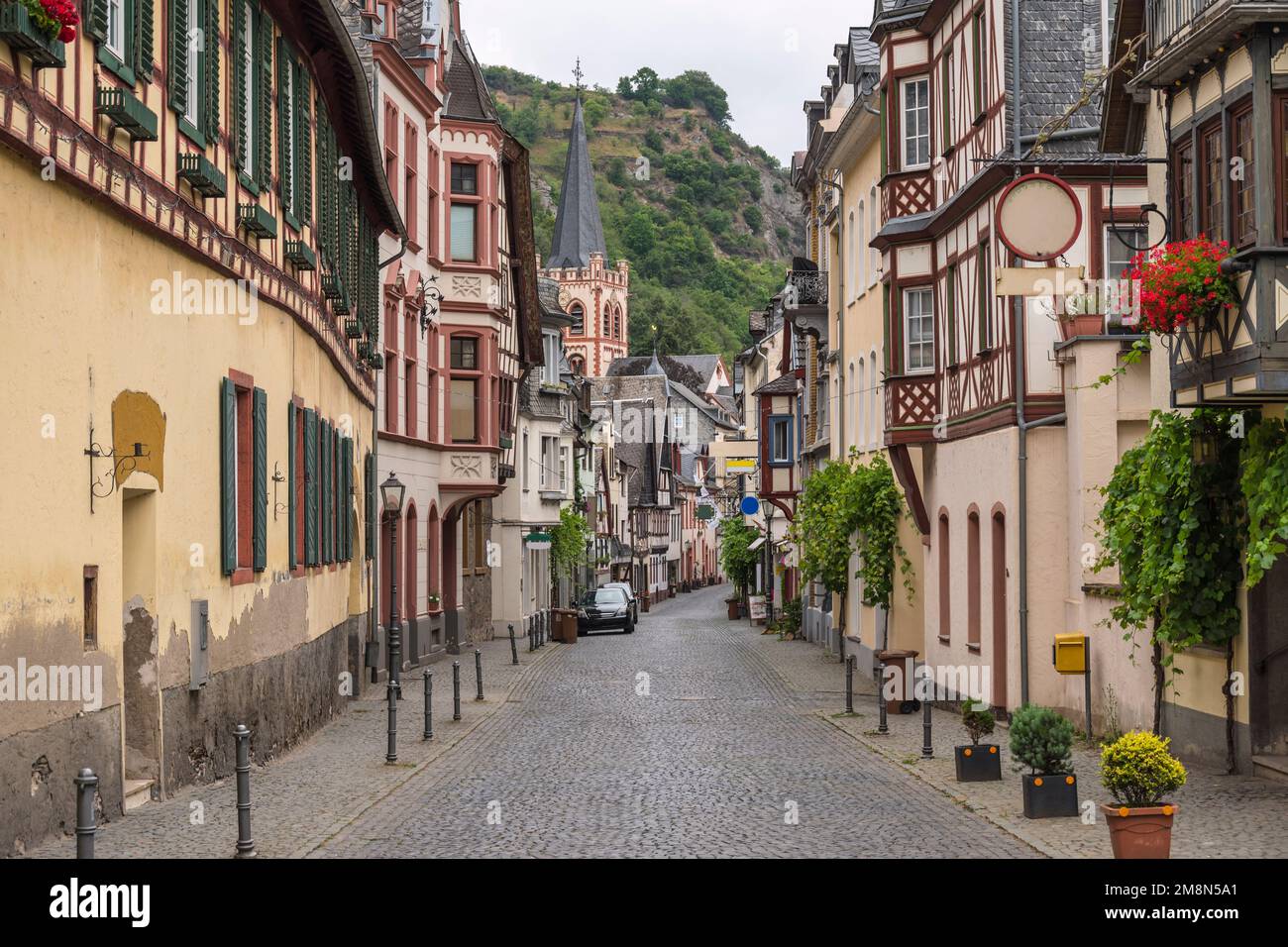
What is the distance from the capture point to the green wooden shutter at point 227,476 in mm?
16188

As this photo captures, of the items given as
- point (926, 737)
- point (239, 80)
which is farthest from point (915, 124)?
point (239, 80)

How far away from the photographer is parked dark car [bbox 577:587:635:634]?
54.7m

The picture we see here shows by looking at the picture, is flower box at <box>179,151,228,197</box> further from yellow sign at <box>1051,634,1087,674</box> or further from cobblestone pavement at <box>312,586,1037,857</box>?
yellow sign at <box>1051,634,1087,674</box>

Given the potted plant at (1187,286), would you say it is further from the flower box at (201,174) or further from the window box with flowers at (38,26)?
the window box with flowers at (38,26)

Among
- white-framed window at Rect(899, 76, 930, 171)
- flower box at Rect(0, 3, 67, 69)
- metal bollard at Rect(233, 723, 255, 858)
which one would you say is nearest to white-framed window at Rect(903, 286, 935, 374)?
white-framed window at Rect(899, 76, 930, 171)

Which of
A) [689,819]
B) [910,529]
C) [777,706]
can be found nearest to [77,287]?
[689,819]

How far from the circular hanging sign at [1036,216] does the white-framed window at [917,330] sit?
9.22 meters

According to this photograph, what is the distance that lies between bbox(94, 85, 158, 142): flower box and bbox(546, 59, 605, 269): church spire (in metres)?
118

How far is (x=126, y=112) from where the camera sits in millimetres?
12195

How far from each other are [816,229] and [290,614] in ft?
88.6

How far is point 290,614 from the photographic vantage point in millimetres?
19703

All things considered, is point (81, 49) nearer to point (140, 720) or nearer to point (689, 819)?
point (140, 720)

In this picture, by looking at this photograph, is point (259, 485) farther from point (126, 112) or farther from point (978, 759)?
point (978, 759)

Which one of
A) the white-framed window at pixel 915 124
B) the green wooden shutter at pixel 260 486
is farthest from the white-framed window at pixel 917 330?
the green wooden shutter at pixel 260 486
